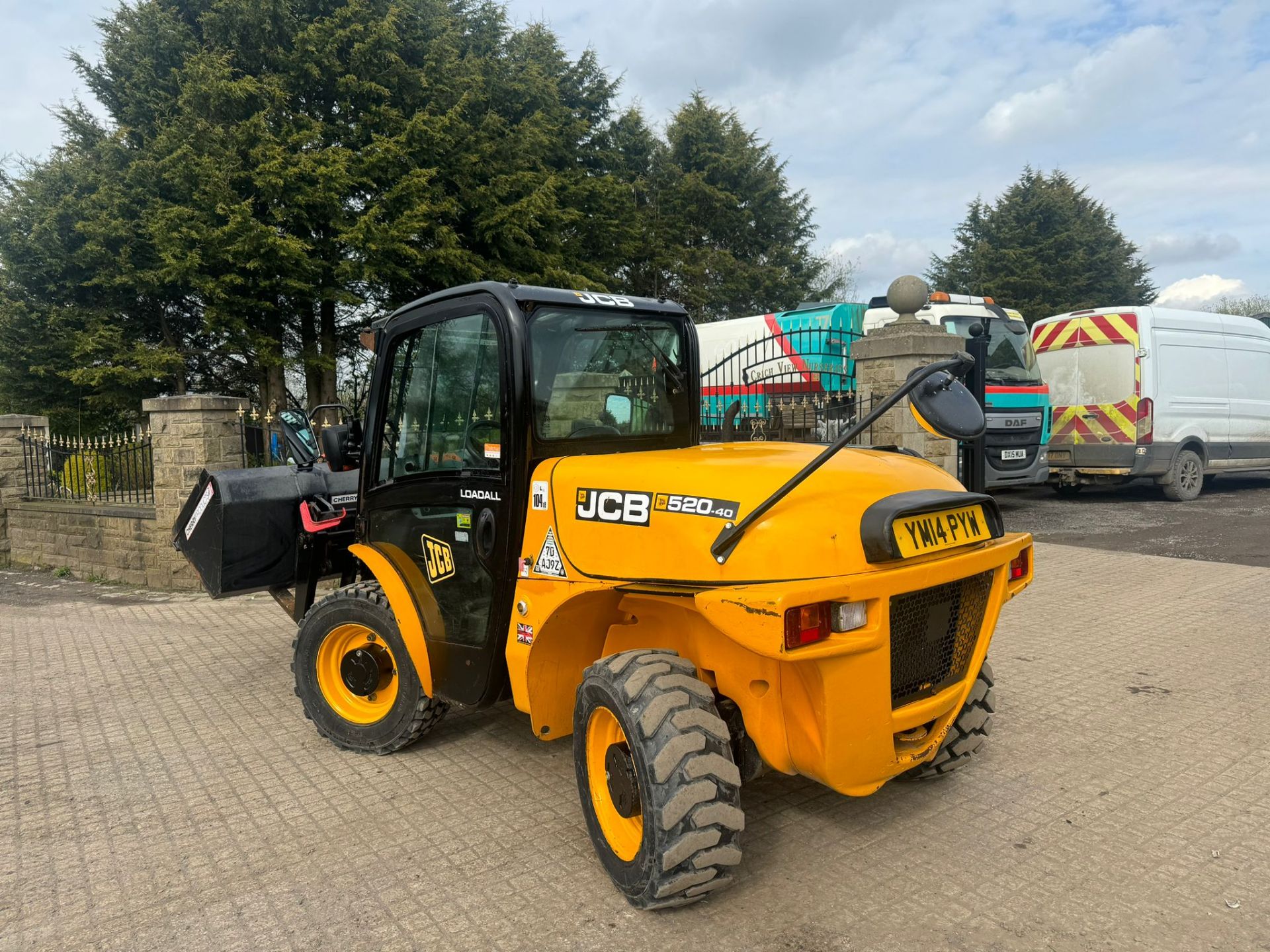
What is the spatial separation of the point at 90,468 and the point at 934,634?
391 inches

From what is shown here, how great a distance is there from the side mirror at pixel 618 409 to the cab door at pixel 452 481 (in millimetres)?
518

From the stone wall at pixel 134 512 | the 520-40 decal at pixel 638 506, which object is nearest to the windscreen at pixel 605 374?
the 520-40 decal at pixel 638 506

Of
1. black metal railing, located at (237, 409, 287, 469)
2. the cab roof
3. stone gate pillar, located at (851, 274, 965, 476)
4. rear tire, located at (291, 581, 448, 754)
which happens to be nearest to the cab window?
the cab roof

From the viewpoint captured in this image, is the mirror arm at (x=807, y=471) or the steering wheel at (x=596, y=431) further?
the steering wheel at (x=596, y=431)

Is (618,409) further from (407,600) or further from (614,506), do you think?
(407,600)

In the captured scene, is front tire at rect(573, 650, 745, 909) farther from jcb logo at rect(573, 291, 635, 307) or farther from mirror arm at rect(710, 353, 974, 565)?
jcb logo at rect(573, 291, 635, 307)

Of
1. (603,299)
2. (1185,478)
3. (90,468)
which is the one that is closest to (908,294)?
(603,299)

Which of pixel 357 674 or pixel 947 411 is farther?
pixel 357 674

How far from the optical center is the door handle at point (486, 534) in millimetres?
3434

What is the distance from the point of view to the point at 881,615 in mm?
2578

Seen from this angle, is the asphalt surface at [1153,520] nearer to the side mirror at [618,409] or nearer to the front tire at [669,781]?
the side mirror at [618,409]

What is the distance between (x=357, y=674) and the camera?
4.23 m

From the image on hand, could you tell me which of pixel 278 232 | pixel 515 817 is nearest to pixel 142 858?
pixel 515 817

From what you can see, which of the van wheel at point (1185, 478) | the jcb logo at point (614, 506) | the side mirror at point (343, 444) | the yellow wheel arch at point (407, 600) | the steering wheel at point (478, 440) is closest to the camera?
the jcb logo at point (614, 506)
